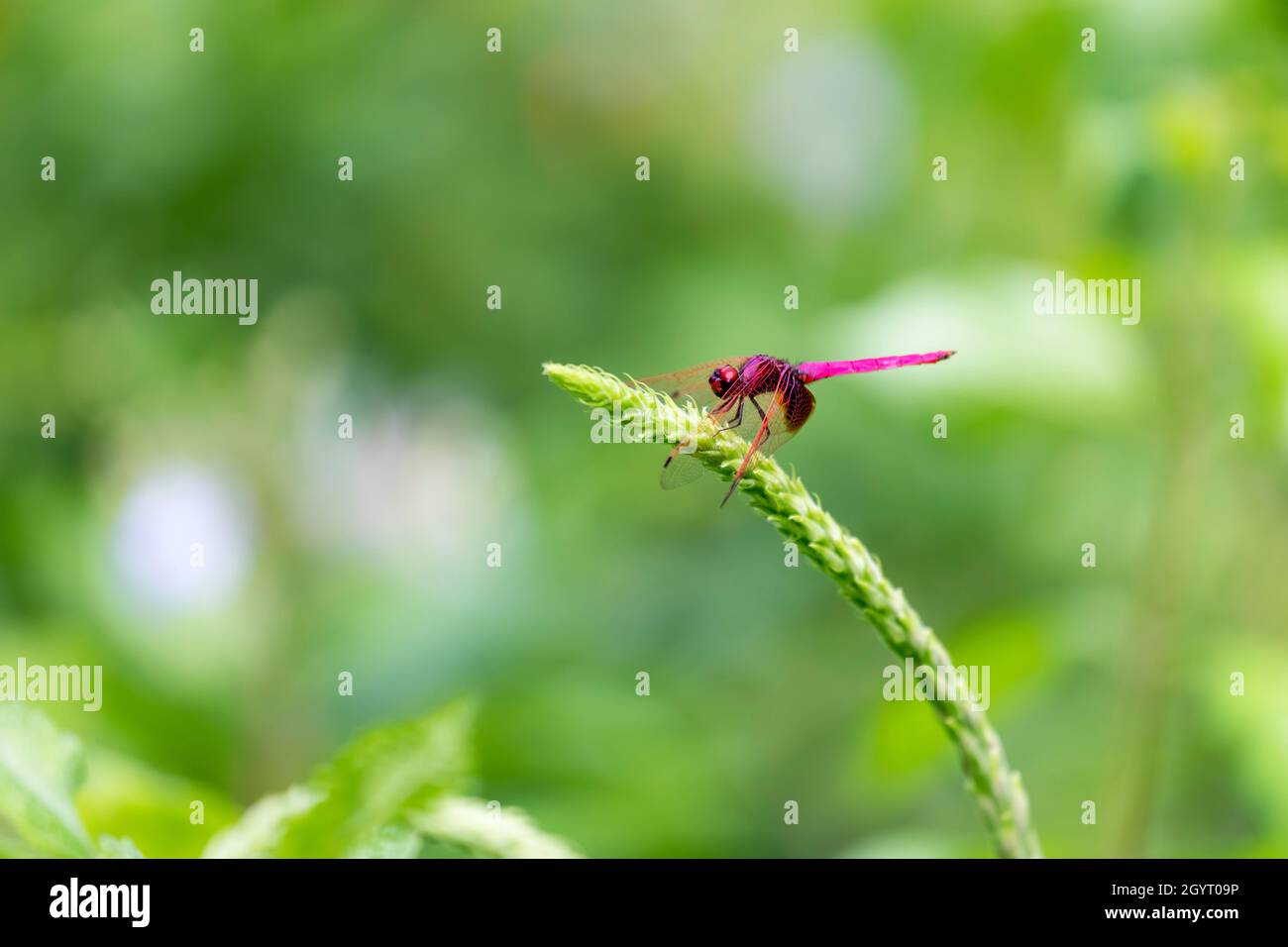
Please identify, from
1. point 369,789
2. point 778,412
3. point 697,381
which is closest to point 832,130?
point 697,381

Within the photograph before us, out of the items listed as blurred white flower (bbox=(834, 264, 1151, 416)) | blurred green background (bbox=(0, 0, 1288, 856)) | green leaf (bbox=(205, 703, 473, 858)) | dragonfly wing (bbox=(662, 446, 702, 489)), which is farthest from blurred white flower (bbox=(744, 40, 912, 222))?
green leaf (bbox=(205, 703, 473, 858))

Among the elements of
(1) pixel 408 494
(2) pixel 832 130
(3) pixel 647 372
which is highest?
(2) pixel 832 130

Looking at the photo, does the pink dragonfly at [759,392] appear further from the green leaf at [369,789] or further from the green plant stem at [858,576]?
the green leaf at [369,789]

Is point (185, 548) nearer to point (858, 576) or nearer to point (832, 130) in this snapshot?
point (858, 576)

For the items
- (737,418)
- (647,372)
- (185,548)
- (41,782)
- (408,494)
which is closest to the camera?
(41,782)
